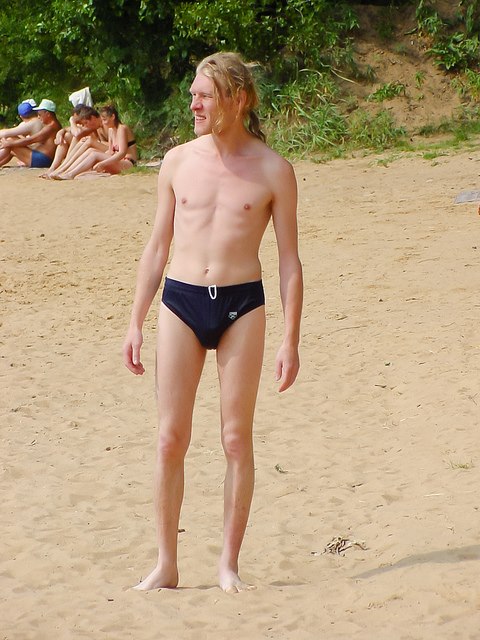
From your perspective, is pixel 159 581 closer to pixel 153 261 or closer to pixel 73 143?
pixel 153 261

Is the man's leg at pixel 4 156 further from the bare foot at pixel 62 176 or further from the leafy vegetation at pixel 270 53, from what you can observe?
the leafy vegetation at pixel 270 53

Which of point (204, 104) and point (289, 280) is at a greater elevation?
point (204, 104)

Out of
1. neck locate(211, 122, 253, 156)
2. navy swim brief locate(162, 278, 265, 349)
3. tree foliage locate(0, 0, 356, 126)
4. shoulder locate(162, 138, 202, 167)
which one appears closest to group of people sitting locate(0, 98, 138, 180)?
tree foliage locate(0, 0, 356, 126)

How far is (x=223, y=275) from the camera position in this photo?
4094mm

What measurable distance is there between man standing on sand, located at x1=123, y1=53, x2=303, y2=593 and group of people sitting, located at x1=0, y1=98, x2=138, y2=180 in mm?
10696

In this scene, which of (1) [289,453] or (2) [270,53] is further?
(2) [270,53]

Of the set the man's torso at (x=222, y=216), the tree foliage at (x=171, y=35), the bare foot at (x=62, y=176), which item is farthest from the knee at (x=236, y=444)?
the tree foliage at (x=171, y=35)

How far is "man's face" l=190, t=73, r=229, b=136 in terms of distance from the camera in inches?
159

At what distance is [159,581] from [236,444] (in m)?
0.61

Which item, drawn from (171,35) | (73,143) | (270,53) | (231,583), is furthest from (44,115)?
(231,583)

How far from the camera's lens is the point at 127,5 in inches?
645

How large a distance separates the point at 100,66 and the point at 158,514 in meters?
13.8

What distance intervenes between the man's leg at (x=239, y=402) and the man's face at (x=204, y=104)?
695 mm

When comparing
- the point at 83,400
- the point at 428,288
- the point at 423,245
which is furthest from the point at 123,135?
the point at 83,400
